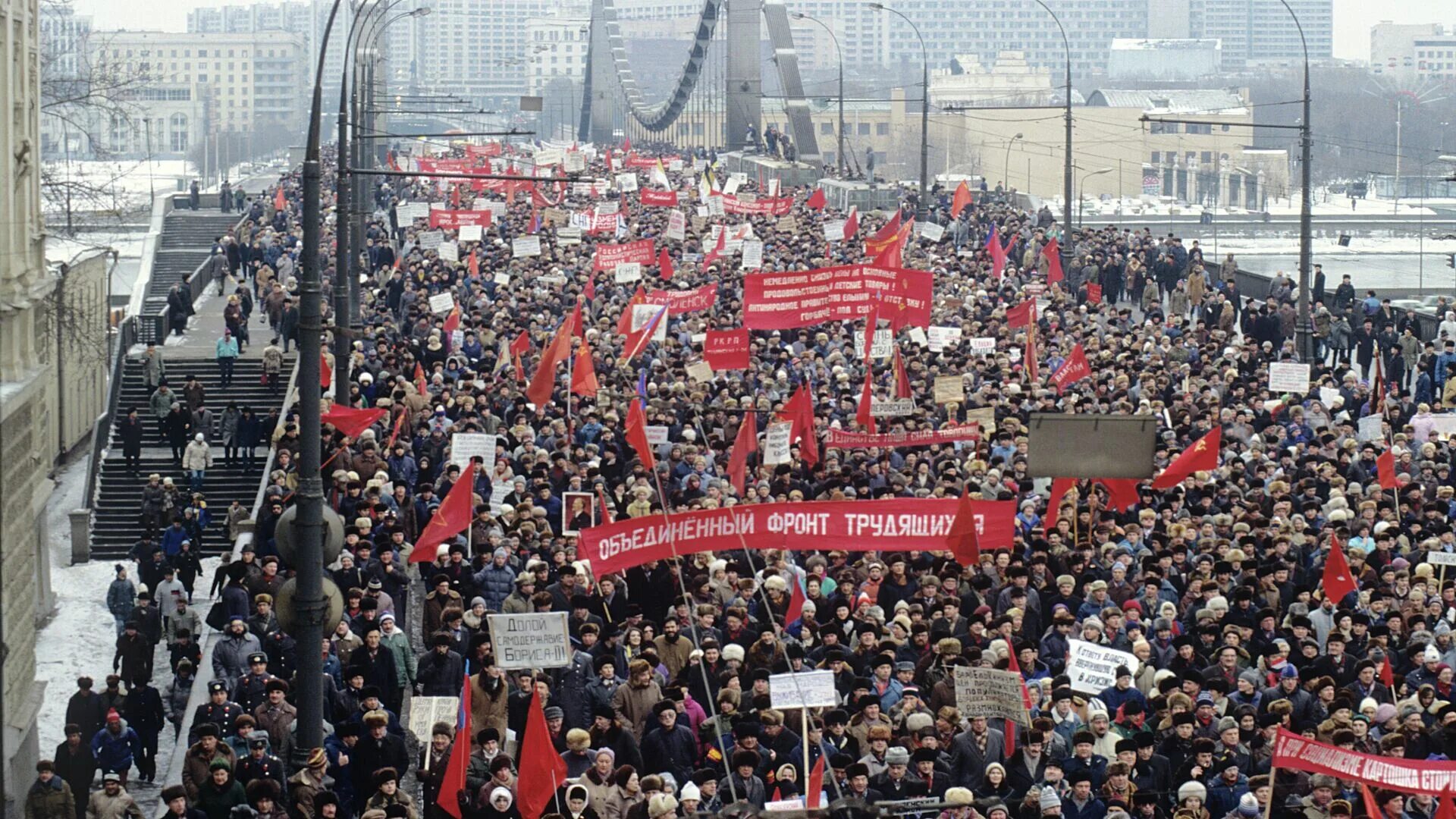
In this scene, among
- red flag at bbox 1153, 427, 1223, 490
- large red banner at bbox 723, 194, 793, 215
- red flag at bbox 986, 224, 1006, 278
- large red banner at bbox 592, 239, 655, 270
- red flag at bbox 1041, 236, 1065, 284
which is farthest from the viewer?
large red banner at bbox 723, 194, 793, 215

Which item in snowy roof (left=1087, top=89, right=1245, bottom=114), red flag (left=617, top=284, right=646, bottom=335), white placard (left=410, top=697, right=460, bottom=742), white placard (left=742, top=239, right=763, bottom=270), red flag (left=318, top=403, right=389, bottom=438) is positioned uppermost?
snowy roof (left=1087, top=89, right=1245, bottom=114)

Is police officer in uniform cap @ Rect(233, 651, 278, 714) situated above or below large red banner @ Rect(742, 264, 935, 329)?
below

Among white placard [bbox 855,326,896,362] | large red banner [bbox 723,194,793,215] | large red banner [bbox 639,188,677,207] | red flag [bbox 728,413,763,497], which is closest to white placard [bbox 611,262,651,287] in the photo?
white placard [bbox 855,326,896,362]

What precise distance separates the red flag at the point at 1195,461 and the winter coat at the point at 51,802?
1014 cm

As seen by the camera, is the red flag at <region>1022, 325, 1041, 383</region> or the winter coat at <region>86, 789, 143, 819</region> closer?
the winter coat at <region>86, 789, 143, 819</region>

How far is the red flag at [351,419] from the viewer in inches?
900

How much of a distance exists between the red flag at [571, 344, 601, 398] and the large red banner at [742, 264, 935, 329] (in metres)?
2.92

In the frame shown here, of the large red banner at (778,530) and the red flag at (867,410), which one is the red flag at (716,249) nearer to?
the red flag at (867,410)

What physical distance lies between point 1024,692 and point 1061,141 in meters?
110

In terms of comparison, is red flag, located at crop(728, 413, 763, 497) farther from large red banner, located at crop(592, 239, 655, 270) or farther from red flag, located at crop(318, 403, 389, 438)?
large red banner, located at crop(592, 239, 655, 270)

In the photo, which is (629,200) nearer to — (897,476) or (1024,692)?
(897,476)

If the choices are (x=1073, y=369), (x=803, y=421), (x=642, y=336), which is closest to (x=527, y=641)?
(x=803, y=421)

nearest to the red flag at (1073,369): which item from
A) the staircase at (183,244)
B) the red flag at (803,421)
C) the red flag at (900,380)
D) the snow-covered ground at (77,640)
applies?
the red flag at (900,380)

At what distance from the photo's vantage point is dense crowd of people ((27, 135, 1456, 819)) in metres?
13.7
